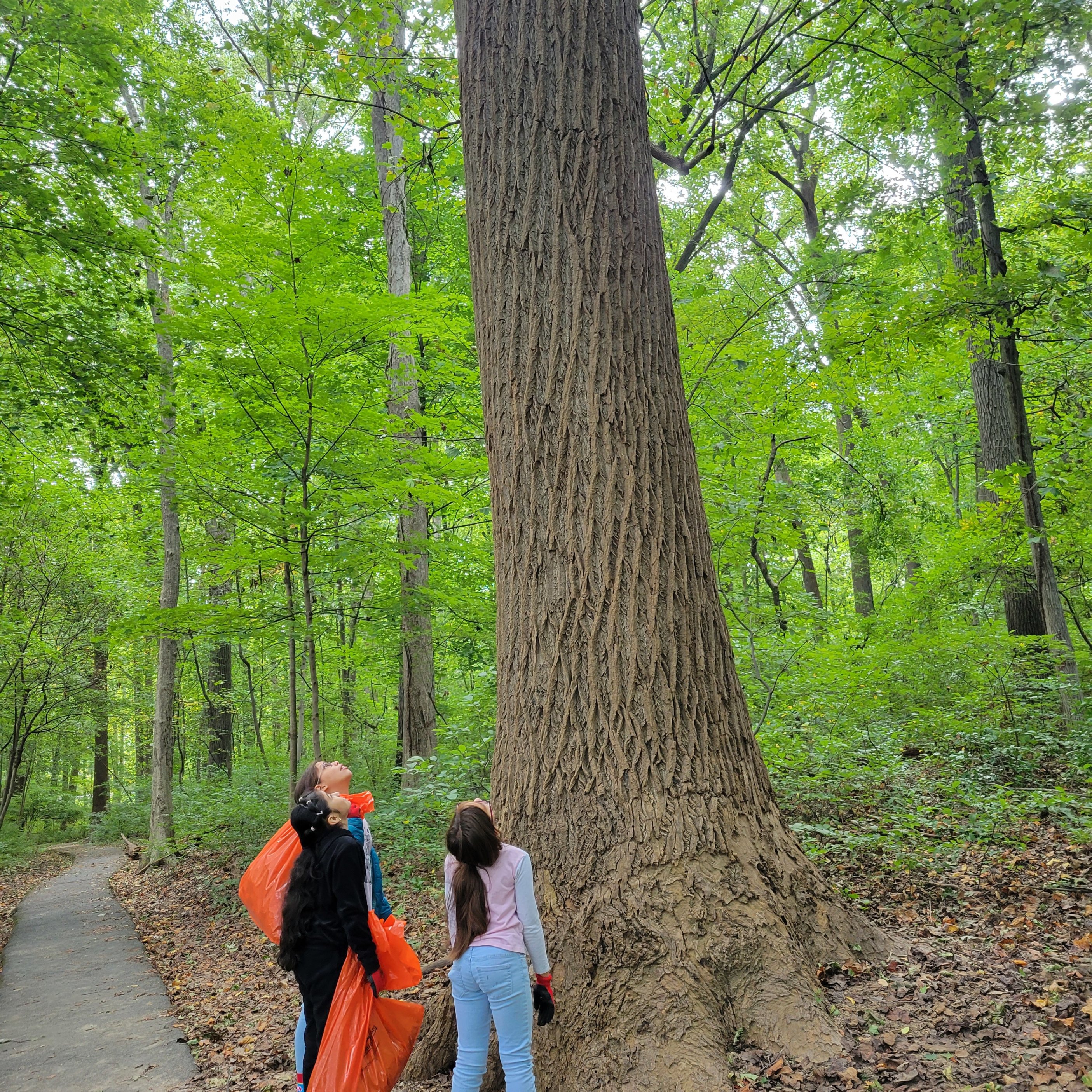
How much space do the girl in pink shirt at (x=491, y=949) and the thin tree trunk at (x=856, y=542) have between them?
35.2 feet

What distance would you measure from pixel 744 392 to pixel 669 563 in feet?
17.9

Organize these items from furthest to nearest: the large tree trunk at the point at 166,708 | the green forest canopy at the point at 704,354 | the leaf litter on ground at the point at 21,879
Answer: the large tree trunk at the point at 166,708, the leaf litter on ground at the point at 21,879, the green forest canopy at the point at 704,354

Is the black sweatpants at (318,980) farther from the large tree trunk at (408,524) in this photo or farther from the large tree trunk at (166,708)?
the large tree trunk at (166,708)

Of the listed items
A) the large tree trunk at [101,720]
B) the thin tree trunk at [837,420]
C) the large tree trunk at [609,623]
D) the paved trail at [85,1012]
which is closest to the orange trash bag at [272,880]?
the large tree trunk at [609,623]

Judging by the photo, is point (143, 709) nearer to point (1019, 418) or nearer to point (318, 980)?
point (318, 980)

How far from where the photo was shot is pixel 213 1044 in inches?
188

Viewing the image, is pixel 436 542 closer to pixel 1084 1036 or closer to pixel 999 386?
pixel 1084 1036

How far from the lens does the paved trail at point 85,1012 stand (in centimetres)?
454

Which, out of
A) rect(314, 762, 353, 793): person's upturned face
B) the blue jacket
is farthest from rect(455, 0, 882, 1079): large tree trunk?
rect(314, 762, 353, 793): person's upturned face

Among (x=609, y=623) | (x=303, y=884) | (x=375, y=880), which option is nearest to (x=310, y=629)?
(x=375, y=880)

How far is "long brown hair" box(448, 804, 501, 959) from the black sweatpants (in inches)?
27.2

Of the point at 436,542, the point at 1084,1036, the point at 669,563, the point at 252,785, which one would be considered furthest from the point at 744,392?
the point at 252,785

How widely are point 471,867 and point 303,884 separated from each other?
0.87 metres

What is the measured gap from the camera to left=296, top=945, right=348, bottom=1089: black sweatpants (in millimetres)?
3160
